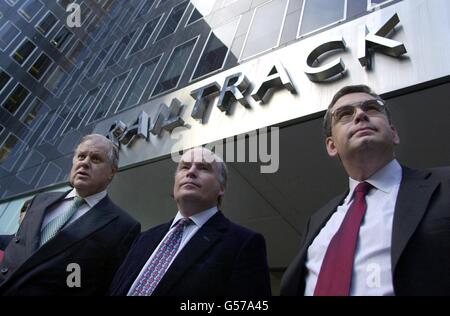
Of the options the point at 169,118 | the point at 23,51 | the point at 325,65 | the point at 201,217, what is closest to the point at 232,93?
the point at 169,118

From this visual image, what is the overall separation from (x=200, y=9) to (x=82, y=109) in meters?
6.04

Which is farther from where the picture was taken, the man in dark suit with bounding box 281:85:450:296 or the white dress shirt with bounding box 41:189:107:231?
the white dress shirt with bounding box 41:189:107:231

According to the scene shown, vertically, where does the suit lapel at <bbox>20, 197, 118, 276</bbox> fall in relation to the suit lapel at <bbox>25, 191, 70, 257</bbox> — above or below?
below

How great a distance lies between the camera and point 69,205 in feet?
10.6

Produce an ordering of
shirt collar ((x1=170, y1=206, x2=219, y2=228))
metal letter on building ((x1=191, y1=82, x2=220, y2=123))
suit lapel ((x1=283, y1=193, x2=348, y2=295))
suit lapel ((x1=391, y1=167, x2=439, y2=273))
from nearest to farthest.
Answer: suit lapel ((x1=391, y1=167, x2=439, y2=273))
suit lapel ((x1=283, y1=193, x2=348, y2=295))
shirt collar ((x1=170, y1=206, x2=219, y2=228))
metal letter on building ((x1=191, y1=82, x2=220, y2=123))

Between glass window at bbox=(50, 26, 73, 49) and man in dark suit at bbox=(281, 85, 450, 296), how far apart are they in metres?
22.3

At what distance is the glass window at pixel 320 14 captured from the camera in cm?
690

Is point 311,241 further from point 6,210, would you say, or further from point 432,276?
point 6,210

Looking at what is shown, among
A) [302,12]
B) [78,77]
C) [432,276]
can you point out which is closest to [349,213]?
[432,276]

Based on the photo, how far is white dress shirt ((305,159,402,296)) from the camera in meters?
1.69

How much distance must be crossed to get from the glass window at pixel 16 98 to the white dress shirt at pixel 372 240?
21.7 metres

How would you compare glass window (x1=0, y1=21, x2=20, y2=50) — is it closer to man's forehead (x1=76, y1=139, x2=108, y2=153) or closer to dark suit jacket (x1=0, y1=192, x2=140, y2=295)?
man's forehead (x1=76, y1=139, x2=108, y2=153)

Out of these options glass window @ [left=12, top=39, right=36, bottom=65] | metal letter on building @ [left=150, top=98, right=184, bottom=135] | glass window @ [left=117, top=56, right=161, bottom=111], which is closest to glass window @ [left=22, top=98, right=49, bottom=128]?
glass window @ [left=12, top=39, right=36, bottom=65]

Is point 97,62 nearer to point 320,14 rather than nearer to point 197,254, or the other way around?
point 320,14
